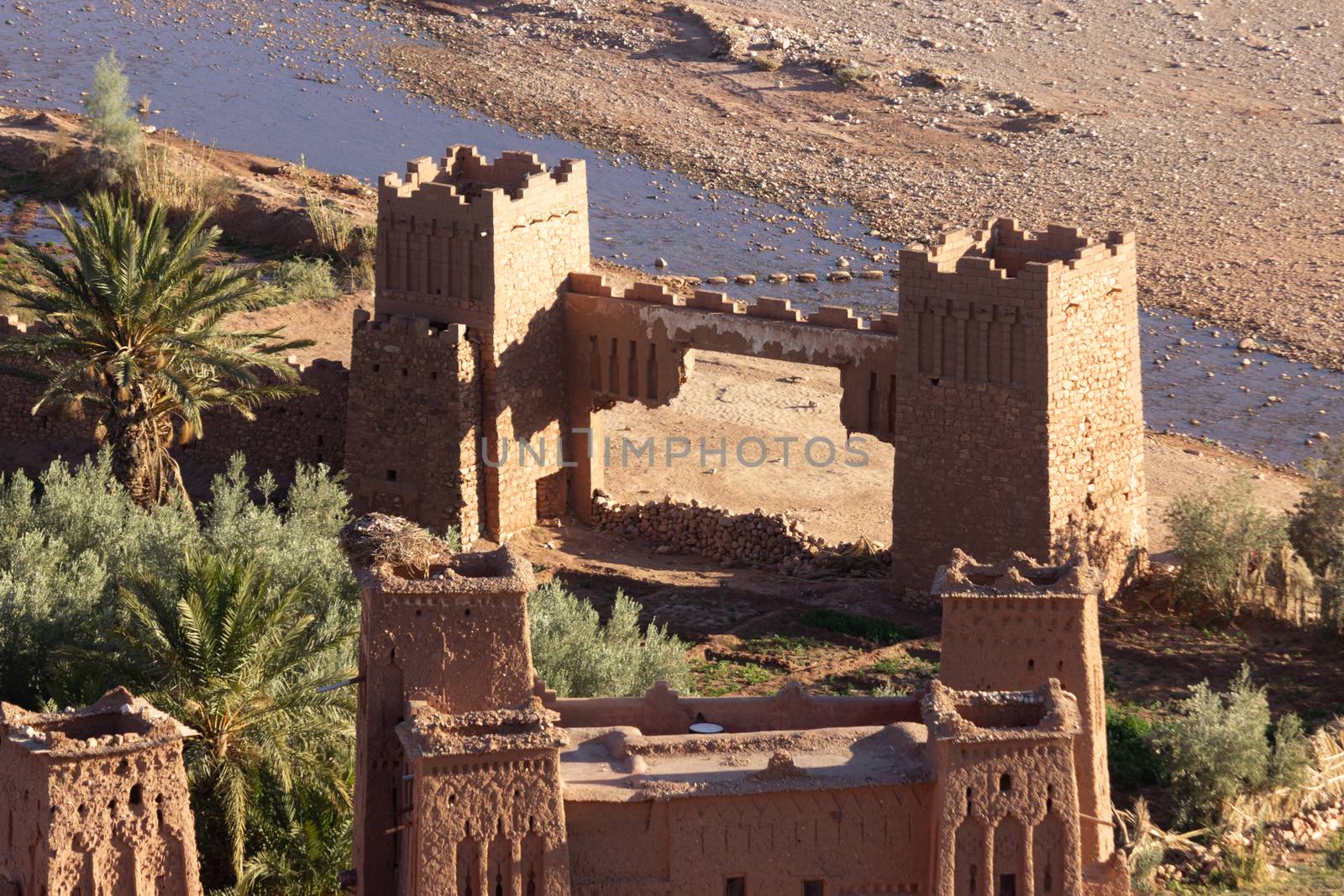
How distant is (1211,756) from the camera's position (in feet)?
78.3

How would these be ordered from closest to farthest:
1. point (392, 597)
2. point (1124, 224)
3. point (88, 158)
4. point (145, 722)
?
point (145, 722) → point (392, 597) → point (1124, 224) → point (88, 158)

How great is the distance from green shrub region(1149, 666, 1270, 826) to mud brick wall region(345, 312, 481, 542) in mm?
9943

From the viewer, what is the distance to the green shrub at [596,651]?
24312 mm

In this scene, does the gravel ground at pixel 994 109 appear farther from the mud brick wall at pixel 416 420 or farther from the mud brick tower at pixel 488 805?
the mud brick tower at pixel 488 805

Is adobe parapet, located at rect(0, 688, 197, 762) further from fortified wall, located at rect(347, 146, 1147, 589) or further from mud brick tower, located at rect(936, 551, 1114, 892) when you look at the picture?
fortified wall, located at rect(347, 146, 1147, 589)

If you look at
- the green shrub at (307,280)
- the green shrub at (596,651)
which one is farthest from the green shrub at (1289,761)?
the green shrub at (307,280)

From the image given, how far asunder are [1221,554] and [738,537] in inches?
246

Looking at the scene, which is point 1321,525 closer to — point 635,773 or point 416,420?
point 416,420

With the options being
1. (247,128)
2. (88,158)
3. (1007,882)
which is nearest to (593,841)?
(1007,882)

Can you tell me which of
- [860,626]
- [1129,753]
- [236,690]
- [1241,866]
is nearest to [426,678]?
[236,690]

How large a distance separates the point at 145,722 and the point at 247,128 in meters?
43.6

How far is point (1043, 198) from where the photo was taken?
48.0m

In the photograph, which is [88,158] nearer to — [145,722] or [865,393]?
[865,393]

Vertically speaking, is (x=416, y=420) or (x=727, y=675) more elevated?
(x=416, y=420)
